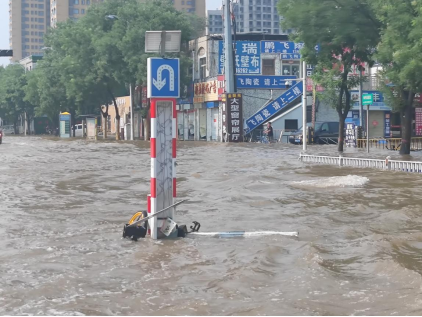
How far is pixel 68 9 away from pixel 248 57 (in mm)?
115073

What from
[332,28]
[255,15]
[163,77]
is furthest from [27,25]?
[163,77]

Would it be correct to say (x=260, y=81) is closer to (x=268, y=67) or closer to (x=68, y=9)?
(x=268, y=67)

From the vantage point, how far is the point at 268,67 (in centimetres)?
4925

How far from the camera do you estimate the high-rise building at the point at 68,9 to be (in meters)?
154

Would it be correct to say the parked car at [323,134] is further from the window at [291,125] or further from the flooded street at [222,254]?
the flooded street at [222,254]

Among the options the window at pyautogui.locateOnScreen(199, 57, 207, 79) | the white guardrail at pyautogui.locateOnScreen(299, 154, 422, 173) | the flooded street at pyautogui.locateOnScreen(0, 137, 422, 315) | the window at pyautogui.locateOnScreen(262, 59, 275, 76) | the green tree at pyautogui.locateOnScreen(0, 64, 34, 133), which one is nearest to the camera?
the flooded street at pyautogui.locateOnScreen(0, 137, 422, 315)

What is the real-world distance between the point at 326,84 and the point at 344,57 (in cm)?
219

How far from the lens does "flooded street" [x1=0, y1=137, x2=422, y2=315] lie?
21.7 ft

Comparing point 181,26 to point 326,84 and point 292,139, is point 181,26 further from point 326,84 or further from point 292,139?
point 326,84

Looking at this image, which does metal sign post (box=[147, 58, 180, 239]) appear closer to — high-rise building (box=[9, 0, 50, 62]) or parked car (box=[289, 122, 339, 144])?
parked car (box=[289, 122, 339, 144])

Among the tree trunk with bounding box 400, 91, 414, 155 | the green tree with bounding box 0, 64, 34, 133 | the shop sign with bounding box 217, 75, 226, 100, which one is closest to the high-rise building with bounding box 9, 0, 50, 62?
the green tree with bounding box 0, 64, 34, 133

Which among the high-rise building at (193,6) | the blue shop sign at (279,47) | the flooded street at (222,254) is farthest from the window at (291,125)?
the high-rise building at (193,6)

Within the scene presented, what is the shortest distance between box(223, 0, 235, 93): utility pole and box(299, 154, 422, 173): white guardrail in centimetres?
2123

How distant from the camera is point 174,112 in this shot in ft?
31.4
